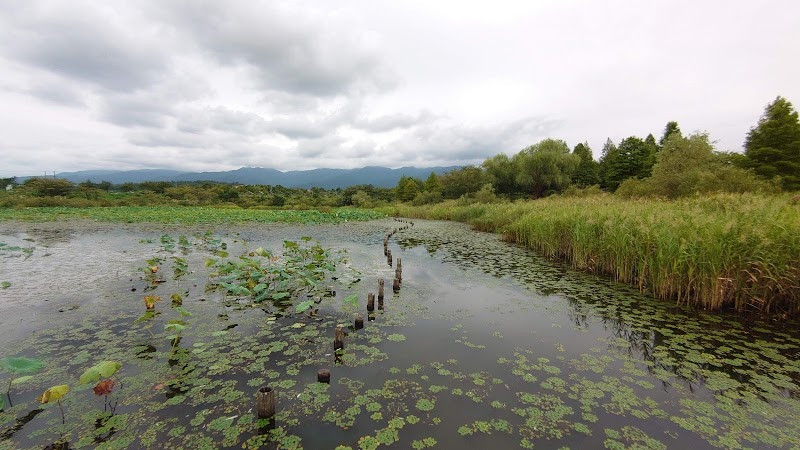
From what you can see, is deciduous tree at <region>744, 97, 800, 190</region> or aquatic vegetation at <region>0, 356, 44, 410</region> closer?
aquatic vegetation at <region>0, 356, 44, 410</region>

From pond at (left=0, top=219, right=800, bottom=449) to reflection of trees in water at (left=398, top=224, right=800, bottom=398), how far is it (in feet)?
0.16

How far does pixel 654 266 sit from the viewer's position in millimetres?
9023

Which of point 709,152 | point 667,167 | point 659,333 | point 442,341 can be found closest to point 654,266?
point 659,333

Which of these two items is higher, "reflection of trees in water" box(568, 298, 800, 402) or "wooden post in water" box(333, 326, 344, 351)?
"wooden post in water" box(333, 326, 344, 351)

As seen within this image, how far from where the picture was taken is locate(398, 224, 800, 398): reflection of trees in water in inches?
202

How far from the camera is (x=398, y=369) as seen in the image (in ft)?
16.7

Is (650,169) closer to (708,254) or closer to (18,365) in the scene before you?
(708,254)

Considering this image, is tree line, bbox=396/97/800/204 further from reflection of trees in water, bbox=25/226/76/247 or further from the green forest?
reflection of trees in water, bbox=25/226/76/247

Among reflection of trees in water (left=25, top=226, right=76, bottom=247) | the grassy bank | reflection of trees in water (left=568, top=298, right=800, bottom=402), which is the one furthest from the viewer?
reflection of trees in water (left=25, top=226, right=76, bottom=247)

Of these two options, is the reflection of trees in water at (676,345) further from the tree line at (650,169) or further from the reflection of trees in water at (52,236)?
the reflection of trees in water at (52,236)

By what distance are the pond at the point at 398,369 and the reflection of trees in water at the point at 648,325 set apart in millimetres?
49

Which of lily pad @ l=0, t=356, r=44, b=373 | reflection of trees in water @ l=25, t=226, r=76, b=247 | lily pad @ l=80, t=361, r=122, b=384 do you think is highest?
lily pad @ l=0, t=356, r=44, b=373

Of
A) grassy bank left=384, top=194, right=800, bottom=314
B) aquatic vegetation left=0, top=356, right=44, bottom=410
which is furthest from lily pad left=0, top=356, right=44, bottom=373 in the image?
grassy bank left=384, top=194, right=800, bottom=314

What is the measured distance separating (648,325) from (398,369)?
228 inches
